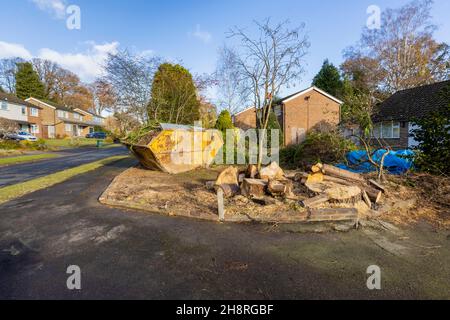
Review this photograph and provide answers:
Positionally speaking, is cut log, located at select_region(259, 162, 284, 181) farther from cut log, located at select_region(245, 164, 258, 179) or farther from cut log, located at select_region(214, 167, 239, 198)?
cut log, located at select_region(214, 167, 239, 198)

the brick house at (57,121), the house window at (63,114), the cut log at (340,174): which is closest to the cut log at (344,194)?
the cut log at (340,174)

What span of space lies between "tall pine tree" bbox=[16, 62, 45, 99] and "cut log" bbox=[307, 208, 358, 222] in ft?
198

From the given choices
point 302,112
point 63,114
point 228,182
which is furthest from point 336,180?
point 63,114

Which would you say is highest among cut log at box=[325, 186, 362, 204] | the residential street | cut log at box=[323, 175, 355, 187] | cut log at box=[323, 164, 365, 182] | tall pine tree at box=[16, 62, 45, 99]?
tall pine tree at box=[16, 62, 45, 99]

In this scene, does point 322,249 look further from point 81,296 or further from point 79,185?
point 79,185

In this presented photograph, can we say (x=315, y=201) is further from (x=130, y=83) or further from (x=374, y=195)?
(x=130, y=83)

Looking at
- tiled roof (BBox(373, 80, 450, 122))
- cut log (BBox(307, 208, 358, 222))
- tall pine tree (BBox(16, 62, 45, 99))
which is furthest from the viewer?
tall pine tree (BBox(16, 62, 45, 99))

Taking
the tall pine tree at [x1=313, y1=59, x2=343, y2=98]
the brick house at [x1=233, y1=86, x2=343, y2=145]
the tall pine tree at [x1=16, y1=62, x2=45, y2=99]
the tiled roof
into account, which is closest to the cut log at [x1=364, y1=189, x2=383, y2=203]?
the tiled roof

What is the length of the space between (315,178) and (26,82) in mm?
61191

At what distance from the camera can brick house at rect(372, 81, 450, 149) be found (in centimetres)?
1706

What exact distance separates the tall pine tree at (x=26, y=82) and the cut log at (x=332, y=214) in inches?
2380

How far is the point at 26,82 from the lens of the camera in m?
45.7

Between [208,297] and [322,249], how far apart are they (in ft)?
6.62

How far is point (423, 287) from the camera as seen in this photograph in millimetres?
2545
